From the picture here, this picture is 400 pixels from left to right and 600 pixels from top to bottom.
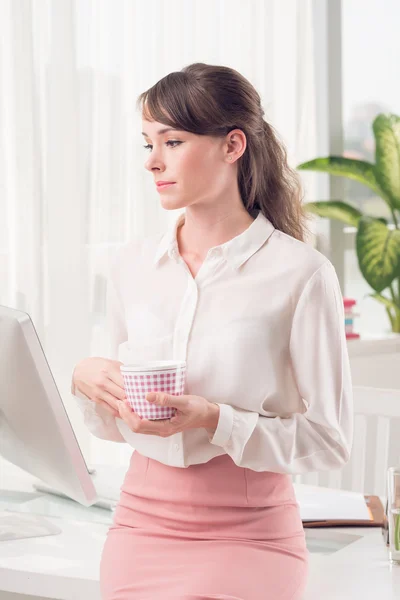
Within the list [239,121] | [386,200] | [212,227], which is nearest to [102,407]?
[212,227]

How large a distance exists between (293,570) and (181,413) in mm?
302

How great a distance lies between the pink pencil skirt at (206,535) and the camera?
127 centimetres

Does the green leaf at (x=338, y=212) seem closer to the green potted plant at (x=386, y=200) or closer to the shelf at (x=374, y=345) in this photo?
the green potted plant at (x=386, y=200)

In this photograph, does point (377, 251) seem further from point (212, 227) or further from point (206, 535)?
point (206, 535)

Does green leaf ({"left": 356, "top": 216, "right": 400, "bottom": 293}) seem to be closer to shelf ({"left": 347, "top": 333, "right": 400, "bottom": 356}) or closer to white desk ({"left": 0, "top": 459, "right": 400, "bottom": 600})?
shelf ({"left": 347, "top": 333, "right": 400, "bottom": 356})

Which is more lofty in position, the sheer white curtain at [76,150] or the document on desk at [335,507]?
the sheer white curtain at [76,150]

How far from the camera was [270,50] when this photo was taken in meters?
3.71

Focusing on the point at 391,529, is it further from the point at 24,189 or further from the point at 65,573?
the point at 24,189

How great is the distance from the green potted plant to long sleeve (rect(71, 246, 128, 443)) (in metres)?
2.34

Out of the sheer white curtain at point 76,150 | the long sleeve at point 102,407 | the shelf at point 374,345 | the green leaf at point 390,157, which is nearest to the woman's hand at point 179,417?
the long sleeve at point 102,407

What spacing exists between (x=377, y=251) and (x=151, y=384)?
2796 mm

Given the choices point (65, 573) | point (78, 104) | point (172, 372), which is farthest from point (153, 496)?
point (78, 104)

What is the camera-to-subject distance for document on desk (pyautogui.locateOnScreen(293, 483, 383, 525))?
167cm

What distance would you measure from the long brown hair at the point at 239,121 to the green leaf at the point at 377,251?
232 centimetres
